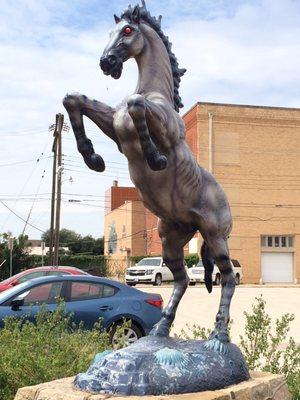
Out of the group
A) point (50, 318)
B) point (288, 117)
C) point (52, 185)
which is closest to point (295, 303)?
point (52, 185)

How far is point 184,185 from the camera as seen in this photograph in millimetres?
3928

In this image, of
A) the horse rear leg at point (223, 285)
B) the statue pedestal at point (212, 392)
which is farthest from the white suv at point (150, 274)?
the statue pedestal at point (212, 392)

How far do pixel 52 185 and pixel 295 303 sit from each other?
13419mm

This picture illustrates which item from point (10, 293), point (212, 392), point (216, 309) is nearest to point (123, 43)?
point (212, 392)

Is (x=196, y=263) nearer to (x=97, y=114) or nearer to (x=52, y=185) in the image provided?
(x=52, y=185)

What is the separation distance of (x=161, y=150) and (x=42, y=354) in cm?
243

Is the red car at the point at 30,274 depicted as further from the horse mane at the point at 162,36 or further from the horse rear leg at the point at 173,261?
the horse mane at the point at 162,36

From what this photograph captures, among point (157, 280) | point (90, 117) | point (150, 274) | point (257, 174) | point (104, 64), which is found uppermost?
point (257, 174)

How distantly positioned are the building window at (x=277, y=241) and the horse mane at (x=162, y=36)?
121ft

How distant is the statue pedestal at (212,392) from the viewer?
3.44 metres

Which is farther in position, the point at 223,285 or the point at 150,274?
the point at 150,274

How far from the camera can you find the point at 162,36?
4191 mm

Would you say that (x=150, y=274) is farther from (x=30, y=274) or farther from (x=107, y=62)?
(x=107, y=62)

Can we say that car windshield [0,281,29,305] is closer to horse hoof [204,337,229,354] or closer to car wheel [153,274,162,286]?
horse hoof [204,337,229,354]
